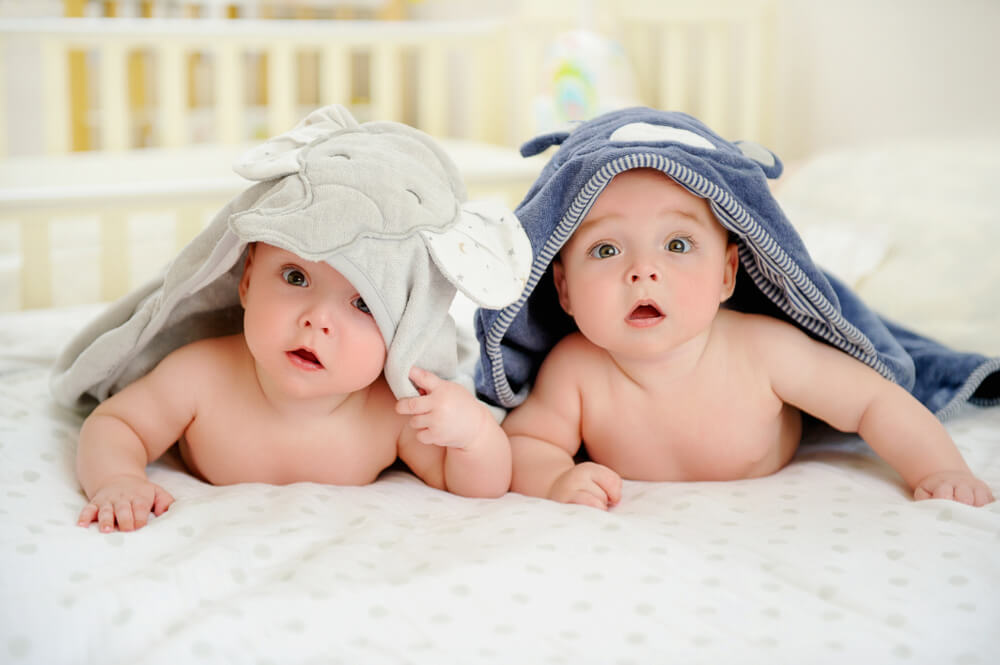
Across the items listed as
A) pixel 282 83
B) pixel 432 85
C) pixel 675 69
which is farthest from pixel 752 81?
pixel 282 83

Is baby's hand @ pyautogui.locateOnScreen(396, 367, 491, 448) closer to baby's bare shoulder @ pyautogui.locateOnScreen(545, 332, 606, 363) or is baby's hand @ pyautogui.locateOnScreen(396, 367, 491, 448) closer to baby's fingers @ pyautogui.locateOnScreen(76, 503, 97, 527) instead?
baby's bare shoulder @ pyautogui.locateOnScreen(545, 332, 606, 363)

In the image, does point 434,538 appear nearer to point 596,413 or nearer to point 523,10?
point 596,413

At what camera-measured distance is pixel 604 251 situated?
97cm

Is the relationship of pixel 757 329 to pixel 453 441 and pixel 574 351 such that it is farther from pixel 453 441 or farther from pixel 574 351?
pixel 453 441

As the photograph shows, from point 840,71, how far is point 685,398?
1.64 meters

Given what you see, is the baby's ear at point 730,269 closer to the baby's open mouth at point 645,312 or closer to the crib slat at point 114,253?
the baby's open mouth at point 645,312

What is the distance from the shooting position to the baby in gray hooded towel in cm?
86

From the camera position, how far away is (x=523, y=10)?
2973 millimetres

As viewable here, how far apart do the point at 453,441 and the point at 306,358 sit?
163 mm

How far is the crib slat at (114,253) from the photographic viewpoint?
6.06 feet

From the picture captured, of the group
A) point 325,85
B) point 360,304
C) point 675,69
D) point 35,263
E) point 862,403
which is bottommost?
point 35,263

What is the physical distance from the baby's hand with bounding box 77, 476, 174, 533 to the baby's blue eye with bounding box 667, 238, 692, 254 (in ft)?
1.81

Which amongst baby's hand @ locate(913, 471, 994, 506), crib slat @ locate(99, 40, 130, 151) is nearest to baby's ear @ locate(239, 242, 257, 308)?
baby's hand @ locate(913, 471, 994, 506)

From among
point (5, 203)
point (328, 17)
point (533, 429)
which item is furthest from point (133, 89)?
point (533, 429)
